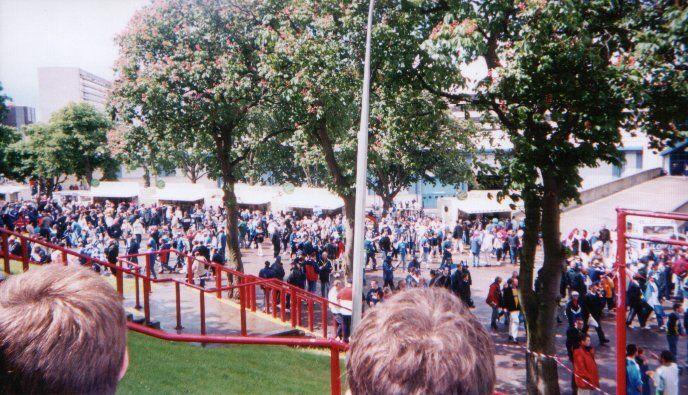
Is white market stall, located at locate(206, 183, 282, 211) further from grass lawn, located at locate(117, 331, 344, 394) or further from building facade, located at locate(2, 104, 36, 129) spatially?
building facade, located at locate(2, 104, 36, 129)

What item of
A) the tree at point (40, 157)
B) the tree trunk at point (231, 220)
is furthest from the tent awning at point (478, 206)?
the tree at point (40, 157)

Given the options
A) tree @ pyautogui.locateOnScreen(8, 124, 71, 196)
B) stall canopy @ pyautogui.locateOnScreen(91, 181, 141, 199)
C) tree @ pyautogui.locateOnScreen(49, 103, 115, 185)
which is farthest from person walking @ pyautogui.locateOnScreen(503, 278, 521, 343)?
tree @ pyautogui.locateOnScreen(8, 124, 71, 196)

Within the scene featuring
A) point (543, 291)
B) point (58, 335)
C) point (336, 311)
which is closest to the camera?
point (58, 335)

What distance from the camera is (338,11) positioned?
11.7 m

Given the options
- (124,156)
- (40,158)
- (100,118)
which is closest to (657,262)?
(124,156)

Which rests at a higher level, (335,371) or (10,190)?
(335,371)

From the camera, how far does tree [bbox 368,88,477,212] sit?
1105 cm

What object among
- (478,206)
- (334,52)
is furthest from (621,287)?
(478,206)

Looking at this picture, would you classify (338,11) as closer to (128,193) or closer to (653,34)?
(653,34)

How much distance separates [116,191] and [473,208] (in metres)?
32.5

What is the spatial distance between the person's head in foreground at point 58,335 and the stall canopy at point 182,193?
38.4 metres

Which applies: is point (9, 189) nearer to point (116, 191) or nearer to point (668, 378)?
point (116, 191)

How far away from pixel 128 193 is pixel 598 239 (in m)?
38.5

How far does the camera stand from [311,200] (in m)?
33.4
